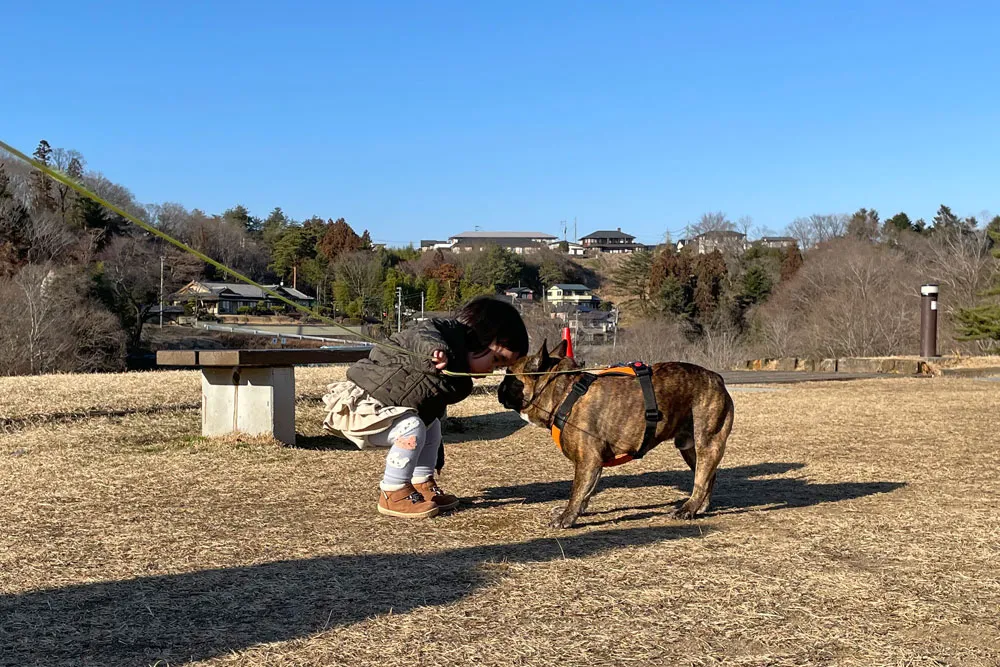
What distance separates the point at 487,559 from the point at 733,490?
2.40 m

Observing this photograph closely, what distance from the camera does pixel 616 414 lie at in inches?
184

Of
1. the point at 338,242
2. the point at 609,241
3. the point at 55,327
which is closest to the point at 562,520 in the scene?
the point at 55,327

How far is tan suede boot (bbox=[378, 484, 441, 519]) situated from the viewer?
4766 mm

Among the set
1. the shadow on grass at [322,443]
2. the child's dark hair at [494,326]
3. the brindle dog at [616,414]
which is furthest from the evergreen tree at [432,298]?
the brindle dog at [616,414]

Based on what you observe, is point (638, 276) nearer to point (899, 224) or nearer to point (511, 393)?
point (899, 224)

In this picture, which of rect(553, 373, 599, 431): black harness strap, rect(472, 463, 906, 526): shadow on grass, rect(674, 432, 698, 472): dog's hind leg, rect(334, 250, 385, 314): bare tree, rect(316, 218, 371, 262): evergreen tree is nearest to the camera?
rect(553, 373, 599, 431): black harness strap

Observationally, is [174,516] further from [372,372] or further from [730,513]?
[730,513]

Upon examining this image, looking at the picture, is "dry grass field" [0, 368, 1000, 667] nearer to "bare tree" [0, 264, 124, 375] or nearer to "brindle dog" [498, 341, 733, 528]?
"brindle dog" [498, 341, 733, 528]

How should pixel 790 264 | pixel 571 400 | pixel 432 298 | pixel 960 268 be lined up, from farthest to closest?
pixel 432 298, pixel 790 264, pixel 960 268, pixel 571 400

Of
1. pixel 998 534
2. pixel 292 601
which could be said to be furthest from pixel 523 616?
pixel 998 534

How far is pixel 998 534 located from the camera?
4.35 meters

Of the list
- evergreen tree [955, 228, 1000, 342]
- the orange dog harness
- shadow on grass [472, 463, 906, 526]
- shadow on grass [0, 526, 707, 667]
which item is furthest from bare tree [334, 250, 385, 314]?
shadow on grass [0, 526, 707, 667]

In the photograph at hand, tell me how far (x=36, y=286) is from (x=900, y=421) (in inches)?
1440

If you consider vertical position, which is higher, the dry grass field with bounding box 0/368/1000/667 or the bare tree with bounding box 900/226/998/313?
the bare tree with bounding box 900/226/998/313
